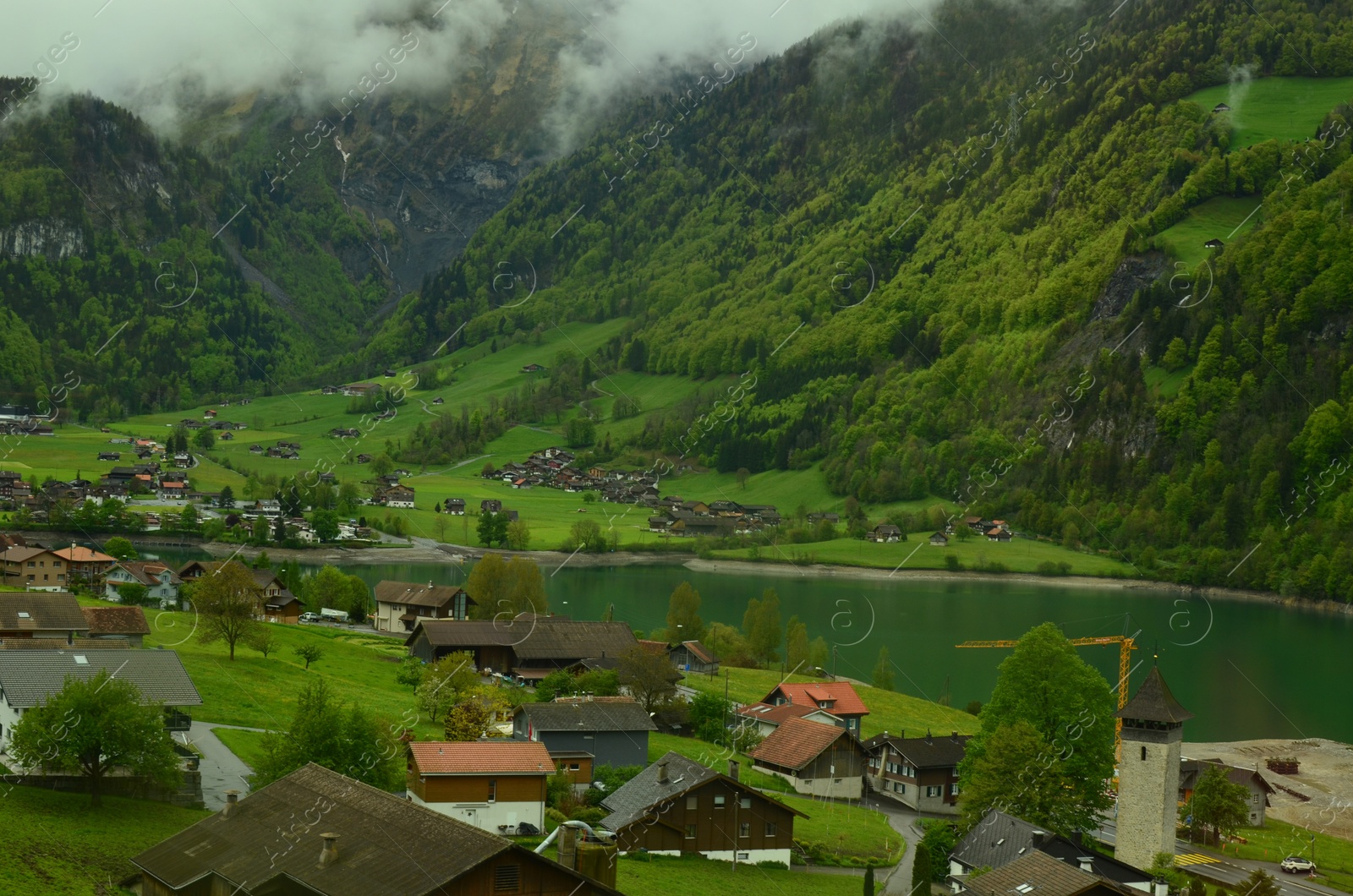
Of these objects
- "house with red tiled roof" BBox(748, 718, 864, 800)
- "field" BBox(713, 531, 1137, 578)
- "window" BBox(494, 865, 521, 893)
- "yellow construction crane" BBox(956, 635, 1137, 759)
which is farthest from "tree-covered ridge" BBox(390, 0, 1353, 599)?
"window" BBox(494, 865, 521, 893)

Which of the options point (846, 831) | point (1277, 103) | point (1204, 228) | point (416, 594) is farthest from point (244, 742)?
point (1277, 103)

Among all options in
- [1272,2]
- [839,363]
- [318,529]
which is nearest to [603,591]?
[318,529]

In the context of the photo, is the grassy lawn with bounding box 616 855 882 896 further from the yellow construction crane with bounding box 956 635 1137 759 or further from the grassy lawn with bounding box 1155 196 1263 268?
the grassy lawn with bounding box 1155 196 1263 268

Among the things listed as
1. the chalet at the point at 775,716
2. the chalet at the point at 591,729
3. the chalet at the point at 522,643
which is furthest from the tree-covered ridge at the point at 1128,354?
the chalet at the point at 591,729

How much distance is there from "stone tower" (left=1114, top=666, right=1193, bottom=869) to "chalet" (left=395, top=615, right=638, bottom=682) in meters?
21.6

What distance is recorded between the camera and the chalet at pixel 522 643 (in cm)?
5444

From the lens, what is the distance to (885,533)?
133625mm

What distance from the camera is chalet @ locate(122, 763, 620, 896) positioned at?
1988 centimetres

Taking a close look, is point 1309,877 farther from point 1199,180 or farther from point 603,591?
point 1199,180

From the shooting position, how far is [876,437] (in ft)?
538

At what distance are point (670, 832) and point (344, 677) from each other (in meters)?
17.3

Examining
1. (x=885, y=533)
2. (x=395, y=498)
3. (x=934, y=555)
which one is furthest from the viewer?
(x=395, y=498)

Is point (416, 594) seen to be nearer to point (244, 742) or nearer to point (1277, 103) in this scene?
point (244, 742)

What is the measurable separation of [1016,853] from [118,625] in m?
26.7
